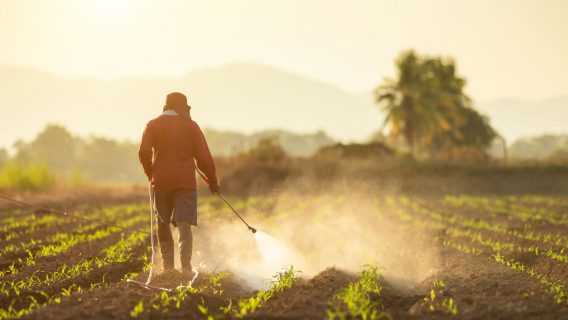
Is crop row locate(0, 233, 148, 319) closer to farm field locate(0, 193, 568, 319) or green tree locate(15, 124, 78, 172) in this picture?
farm field locate(0, 193, 568, 319)

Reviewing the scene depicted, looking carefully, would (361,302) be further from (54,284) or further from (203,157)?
(54,284)

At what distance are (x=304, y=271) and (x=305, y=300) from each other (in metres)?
3.13

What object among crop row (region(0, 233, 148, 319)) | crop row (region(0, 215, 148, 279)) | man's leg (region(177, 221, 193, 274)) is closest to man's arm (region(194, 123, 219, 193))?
man's leg (region(177, 221, 193, 274))

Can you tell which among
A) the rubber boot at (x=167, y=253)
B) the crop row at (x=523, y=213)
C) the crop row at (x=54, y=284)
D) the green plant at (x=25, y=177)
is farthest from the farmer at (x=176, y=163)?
the green plant at (x=25, y=177)

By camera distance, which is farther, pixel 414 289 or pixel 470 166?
pixel 470 166

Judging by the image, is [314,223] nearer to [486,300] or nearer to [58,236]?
[58,236]

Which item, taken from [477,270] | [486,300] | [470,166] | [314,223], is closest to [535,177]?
[470,166]

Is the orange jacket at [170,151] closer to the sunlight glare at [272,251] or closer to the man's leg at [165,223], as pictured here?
the man's leg at [165,223]

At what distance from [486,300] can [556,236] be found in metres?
7.07

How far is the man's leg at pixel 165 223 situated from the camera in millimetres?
7871

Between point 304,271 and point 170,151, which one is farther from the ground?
point 170,151

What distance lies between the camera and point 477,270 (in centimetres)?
871

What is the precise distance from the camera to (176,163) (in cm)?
776

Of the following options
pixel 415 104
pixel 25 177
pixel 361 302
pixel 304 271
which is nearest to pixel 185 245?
pixel 304 271
